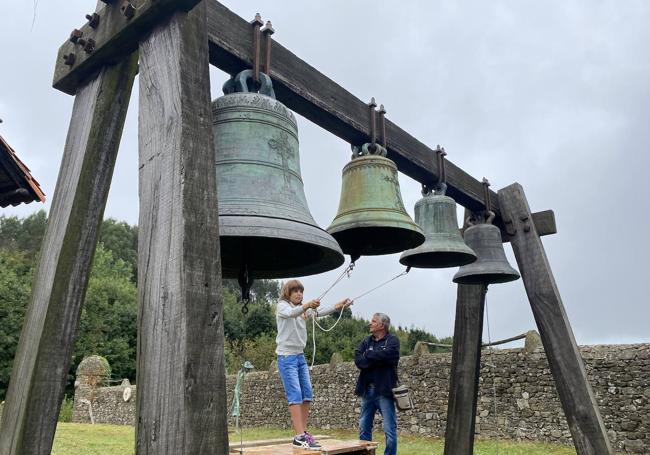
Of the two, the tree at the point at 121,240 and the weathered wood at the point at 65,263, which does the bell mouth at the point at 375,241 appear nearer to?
the weathered wood at the point at 65,263

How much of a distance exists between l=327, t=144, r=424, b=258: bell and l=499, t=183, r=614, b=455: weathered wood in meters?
1.38

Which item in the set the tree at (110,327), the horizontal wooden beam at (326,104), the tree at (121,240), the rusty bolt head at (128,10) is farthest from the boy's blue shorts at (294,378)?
the tree at (121,240)

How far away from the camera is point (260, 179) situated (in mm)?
2246

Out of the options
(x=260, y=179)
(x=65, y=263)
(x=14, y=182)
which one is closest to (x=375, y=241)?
(x=260, y=179)

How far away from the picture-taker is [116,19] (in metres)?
2.06

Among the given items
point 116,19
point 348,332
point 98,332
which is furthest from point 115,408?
point 116,19

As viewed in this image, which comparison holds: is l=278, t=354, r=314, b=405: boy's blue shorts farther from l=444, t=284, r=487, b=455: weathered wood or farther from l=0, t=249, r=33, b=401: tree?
l=0, t=249, r=33, b=401: tree

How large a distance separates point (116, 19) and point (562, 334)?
3411mm

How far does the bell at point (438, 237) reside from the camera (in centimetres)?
→ 370

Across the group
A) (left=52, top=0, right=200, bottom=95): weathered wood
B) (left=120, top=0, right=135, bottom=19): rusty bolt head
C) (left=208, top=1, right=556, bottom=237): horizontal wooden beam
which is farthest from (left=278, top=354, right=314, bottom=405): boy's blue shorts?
(left=120, top=0, right=135, bottom=19): rusty bolt head

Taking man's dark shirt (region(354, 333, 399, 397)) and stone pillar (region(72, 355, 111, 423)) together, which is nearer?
man's dark shirt (region(354, 333, 399, 397))

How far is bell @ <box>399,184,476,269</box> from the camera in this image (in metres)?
3.70

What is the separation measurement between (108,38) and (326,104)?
125 cm

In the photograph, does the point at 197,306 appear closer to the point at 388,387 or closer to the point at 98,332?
the point at 388,387
